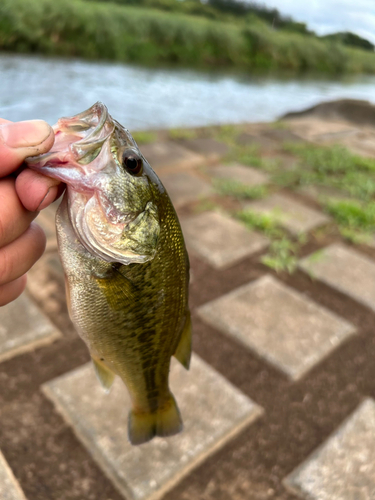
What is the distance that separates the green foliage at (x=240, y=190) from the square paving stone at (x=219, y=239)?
0.57 metres

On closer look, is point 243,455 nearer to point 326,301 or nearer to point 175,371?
point 175,371

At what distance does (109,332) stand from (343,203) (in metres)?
3.73

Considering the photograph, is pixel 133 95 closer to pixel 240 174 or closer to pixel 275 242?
pixel 240 174

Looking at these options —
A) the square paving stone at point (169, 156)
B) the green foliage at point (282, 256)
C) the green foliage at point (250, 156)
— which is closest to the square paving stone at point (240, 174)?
the green foliage at point (250, 156)

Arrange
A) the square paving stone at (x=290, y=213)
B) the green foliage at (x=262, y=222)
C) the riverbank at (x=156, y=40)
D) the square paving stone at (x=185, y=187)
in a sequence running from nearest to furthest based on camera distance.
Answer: the green foliage at (x=262, y=222)
the square paving stone at (x=290, y=213)
the square paving stone at (x=185, y=187)
the riverbank at (x=156, y=40)

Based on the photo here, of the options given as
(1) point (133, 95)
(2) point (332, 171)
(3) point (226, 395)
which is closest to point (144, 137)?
(2) point (332, 171)

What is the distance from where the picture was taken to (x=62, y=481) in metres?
1.61

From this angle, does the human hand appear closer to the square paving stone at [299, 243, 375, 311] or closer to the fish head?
the fish head

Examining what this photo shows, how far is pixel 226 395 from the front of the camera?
6.71 feet

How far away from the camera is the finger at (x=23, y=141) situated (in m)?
0.88

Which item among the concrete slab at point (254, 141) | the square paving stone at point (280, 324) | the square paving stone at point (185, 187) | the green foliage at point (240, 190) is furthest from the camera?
the concrete slab at point (254, 141)

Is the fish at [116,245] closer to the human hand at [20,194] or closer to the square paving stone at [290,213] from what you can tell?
the human hand at [20,194]

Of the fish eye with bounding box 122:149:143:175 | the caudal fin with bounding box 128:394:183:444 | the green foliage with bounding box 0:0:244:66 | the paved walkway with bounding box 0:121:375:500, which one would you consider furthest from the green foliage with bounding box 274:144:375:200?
the green foliage with bounding box 0:0:244:66

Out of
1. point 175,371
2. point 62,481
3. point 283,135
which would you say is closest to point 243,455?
point 175,371
